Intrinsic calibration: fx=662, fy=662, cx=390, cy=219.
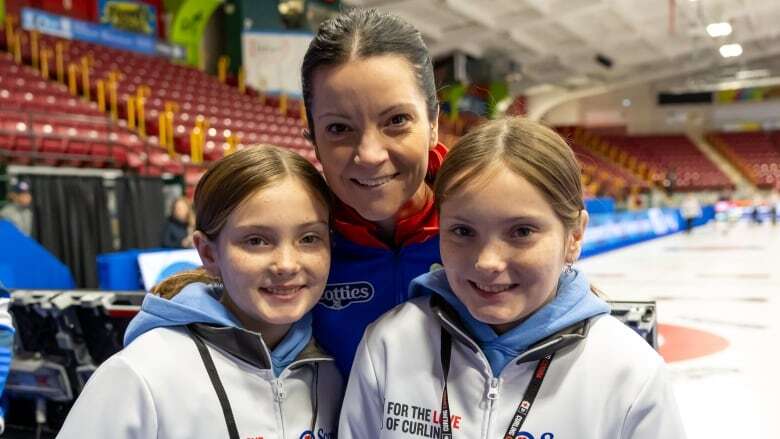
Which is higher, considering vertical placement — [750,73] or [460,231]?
[750,73]

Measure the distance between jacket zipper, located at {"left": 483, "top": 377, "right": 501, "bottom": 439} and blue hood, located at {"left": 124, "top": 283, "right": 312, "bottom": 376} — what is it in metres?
0.41

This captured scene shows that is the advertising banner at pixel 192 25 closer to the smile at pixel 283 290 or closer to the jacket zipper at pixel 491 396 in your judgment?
the smile at pixel 283 290

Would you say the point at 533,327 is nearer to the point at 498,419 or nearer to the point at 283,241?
the point at 498,419

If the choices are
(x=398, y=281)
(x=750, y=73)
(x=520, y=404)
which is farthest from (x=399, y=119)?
(x=750, y=73)

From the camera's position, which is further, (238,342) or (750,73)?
(750,73)

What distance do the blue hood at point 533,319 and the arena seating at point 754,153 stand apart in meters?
30.1

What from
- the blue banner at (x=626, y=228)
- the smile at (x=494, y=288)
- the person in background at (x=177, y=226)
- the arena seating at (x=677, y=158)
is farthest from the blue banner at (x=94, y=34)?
the arena seating at (x=677, y=158)

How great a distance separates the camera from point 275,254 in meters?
1.30

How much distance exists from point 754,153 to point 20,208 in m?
30.8

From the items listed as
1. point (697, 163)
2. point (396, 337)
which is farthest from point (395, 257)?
point (697, 163)

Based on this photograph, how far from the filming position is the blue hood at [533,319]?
1.19 metres

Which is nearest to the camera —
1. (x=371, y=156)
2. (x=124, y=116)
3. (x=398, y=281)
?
(x=371, y=156)

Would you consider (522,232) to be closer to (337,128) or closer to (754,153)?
(337,128)

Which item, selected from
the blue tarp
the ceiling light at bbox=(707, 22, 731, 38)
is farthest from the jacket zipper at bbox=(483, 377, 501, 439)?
the ceiling light at bbox=(707, 22, 731, 38)
